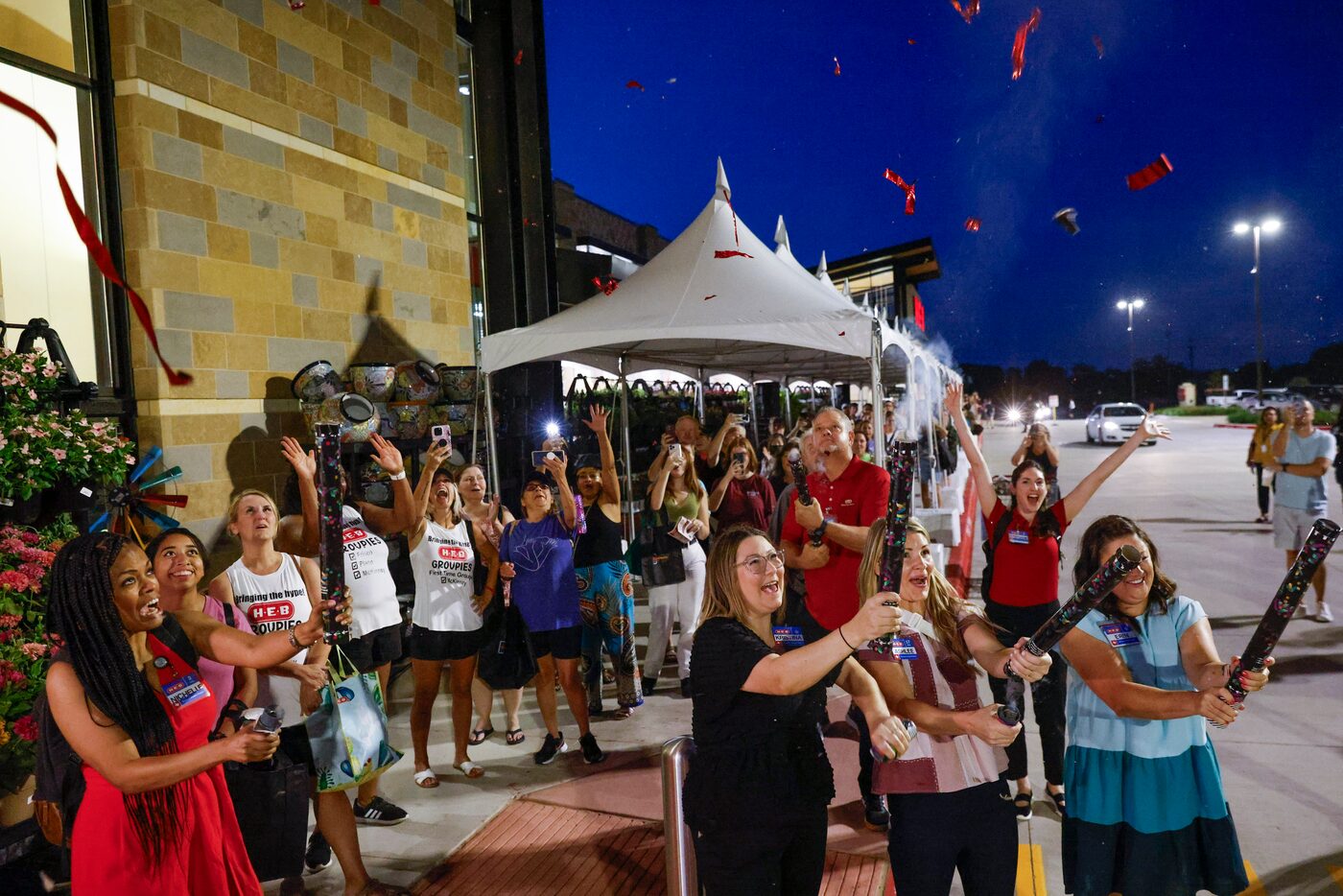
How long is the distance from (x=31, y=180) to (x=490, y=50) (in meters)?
6.29

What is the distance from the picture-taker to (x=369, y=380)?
269 inches

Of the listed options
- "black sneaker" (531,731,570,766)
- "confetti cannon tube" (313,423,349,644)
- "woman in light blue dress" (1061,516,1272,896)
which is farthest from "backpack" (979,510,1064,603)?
"confetti cannon tube" (313,423,349,644)

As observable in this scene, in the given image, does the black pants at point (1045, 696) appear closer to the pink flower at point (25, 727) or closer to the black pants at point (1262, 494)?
the pink flower at point (25, 727)

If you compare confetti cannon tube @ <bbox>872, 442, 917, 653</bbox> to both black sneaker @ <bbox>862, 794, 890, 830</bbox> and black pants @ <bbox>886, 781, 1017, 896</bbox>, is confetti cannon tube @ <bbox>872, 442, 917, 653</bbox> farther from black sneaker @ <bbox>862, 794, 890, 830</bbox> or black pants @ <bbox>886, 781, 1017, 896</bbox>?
black sneaker @ <bbox>862, 794, 890, 830</bbox>

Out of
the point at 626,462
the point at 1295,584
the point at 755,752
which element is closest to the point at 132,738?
the point at 755,752

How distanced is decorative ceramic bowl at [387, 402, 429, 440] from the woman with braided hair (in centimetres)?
464

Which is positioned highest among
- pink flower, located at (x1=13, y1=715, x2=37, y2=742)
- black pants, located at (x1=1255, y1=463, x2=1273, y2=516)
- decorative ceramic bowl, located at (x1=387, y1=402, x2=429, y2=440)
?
decorative ceramic bowl, located at (x1=387, y1=402, x2=429, y2=440)

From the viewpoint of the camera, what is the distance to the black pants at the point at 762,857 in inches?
92.9

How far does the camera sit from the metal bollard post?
8.04ft

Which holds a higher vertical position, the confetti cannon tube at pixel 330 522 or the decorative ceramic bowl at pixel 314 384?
the decorative ceramic bowl at pixel 314 384

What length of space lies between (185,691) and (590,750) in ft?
9.09

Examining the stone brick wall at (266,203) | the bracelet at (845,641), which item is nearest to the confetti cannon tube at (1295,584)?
the bracelet at (845,641)

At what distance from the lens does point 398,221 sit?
27.1 ft

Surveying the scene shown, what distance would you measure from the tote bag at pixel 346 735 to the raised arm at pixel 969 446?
266 centimetres
